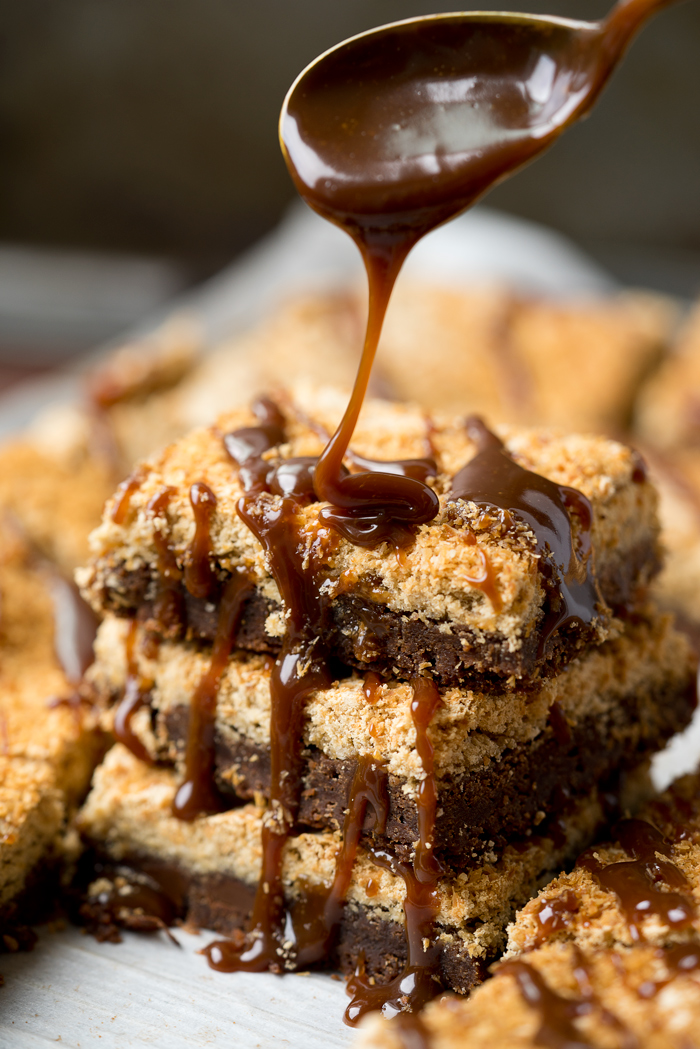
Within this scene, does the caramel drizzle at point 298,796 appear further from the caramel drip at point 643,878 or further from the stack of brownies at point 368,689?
the caramel drip at point 643,878

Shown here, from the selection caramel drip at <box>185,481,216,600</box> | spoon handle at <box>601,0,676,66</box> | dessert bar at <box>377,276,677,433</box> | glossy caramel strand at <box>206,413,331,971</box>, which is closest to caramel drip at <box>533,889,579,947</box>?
glossy caramel strand at <box>206,413,331,971</box>

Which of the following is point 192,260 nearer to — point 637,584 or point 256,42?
point 256,42

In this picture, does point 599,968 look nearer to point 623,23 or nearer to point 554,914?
point 554,914

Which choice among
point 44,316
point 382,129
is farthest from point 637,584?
point 44,316

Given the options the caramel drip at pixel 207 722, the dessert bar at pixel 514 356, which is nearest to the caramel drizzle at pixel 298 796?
the caramel drip at pixel 207 722

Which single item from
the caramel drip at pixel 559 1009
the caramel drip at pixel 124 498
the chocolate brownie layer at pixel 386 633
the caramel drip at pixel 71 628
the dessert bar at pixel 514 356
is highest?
the caramel drip at pixel 124 498
